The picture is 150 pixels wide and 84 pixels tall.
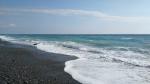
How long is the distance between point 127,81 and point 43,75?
345 centimetres

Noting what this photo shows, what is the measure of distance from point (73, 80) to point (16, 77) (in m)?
2.22

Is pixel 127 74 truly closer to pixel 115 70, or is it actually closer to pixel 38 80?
pixel 115 70

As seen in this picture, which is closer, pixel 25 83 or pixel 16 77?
pixel 25 83

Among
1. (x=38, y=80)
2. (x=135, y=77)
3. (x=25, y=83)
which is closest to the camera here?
(x=25, y=83)

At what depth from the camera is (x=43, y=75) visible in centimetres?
996

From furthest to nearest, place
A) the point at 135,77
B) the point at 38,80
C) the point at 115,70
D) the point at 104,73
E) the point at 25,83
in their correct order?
the point at 115,70 → the point at 104,73 → the point at 135,77 → the point at 38,80 → the point at 25,83

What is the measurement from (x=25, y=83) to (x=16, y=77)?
40.5 inches

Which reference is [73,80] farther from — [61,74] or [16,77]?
[16,77]

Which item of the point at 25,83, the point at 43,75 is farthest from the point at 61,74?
the point at 25,83

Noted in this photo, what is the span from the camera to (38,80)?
29.3 feet

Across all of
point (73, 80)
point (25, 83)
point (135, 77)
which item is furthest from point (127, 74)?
point (25, 83)

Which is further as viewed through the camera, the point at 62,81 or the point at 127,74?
the point at 127,74

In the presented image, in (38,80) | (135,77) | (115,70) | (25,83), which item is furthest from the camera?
(115,70)

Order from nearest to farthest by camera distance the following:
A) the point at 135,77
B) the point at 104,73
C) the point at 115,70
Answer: the point at 135,77
the point at 104,73
the point at 115,70
